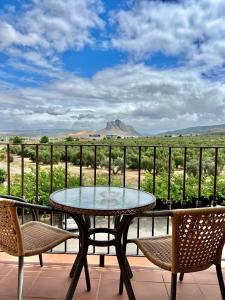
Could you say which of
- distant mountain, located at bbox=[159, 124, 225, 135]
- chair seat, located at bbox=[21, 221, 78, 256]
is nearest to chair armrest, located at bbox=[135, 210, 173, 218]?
chair seat, located at bbox=[21, 221, 78, 256]

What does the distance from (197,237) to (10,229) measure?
3.72ft

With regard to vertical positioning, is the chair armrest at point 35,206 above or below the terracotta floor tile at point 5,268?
above

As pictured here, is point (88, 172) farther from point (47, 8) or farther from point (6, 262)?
point (6, 262)

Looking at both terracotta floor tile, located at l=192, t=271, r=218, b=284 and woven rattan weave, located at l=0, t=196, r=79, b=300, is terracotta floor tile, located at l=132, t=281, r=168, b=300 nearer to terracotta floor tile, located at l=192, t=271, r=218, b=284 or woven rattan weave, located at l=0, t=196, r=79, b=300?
terracotta floor tile, located at l=192, t=271, r=218, b=284

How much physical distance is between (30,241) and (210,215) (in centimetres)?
123

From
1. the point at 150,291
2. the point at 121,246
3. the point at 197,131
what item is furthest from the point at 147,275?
the point at 197,131

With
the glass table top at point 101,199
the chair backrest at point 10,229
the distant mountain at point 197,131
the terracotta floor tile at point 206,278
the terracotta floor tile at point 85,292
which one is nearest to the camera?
the chair backrest at point 10,229

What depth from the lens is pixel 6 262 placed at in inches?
107

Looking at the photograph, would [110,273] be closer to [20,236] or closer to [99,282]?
[99,282]

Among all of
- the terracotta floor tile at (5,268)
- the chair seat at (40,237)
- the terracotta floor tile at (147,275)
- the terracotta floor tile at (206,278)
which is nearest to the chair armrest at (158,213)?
the chair seat at (40,237)

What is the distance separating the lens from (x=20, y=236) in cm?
186

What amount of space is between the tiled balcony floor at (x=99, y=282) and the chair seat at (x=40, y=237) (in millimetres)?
445

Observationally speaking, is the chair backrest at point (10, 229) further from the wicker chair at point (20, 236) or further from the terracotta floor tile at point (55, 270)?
the terracotta floor tile at point (55, 270)

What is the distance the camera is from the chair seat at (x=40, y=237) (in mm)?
1993
